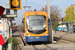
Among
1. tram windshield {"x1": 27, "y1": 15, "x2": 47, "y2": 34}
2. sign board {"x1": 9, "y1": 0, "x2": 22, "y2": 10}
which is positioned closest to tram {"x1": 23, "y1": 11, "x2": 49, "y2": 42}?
tram windshield {"x1": 27, "y1": 15, "x2": 47, "y2": 34}

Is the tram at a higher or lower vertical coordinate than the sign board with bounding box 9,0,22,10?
lower

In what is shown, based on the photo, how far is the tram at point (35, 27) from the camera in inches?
547

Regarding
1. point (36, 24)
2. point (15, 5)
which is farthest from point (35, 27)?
point (15, 5)

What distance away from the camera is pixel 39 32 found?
46.0 ft

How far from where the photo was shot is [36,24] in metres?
14.1

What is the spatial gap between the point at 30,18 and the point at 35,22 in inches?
24.3

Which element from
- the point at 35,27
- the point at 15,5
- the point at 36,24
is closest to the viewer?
the point at 15,5

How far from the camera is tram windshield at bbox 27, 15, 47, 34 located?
14.0 metres

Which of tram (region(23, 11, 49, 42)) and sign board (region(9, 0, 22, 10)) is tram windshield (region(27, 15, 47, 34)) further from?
sign board (region(9, 0, 22, 10))

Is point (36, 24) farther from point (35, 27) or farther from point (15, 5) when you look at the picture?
A: point (15, 5)

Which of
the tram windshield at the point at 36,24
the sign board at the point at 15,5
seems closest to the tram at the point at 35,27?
the tram windshield at the point at 36,24

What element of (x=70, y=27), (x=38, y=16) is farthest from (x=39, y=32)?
(x=70, y=27)

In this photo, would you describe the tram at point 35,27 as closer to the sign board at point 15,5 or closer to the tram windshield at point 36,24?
the tram windshield at point 36,24

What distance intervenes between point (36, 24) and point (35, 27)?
0.32 meters
